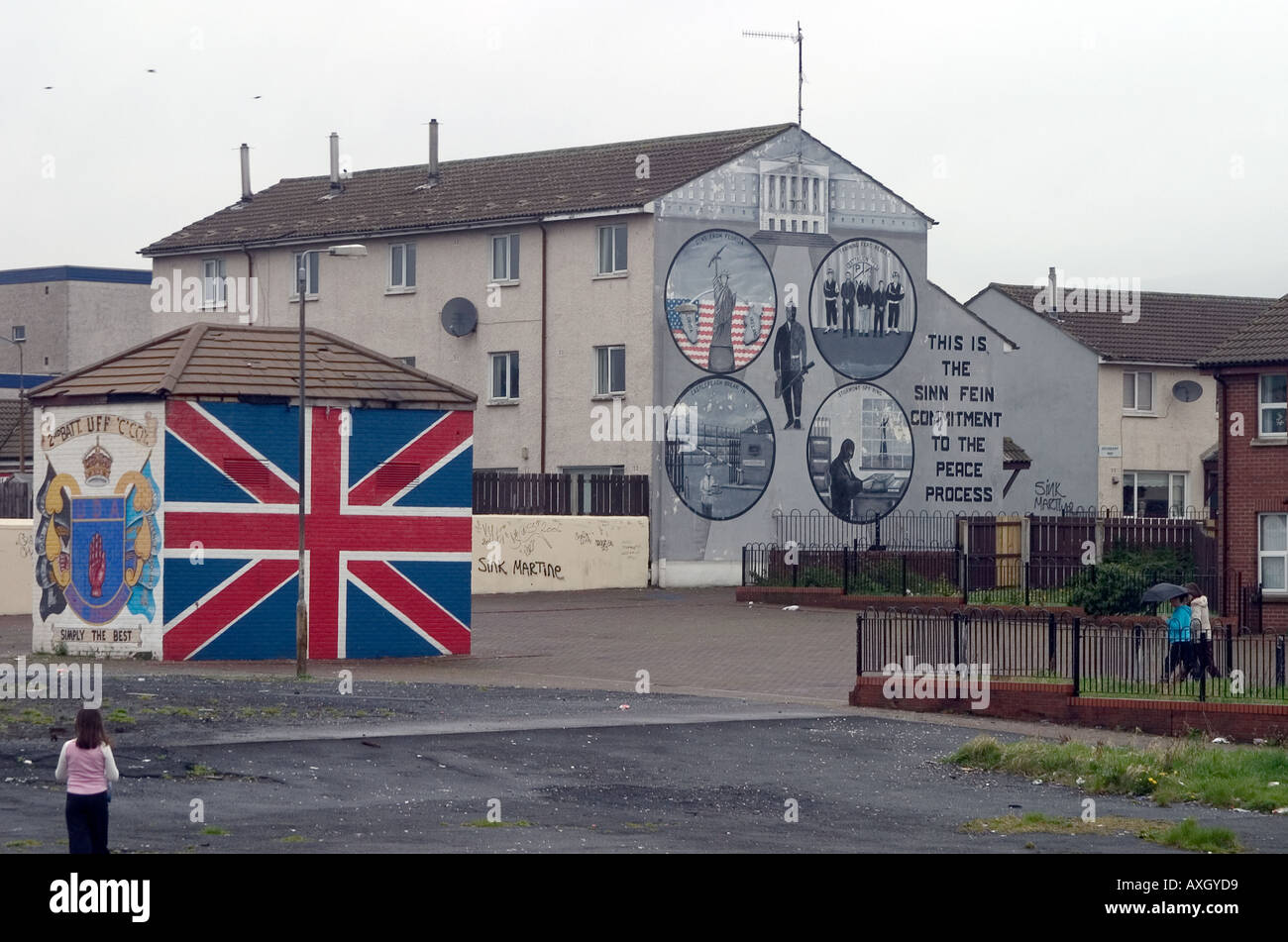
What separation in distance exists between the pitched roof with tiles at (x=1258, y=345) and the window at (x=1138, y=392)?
84.9 feet

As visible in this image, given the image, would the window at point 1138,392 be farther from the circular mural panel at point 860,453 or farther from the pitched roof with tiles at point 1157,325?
the circular mural panel at point 860,453

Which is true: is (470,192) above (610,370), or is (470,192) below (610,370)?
above

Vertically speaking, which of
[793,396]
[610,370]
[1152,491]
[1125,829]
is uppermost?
[610,370]

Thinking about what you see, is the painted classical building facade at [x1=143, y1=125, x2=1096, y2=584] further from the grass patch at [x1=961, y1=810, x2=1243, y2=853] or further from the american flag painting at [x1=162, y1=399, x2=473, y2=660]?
the grass patch at [x1=961, y1=810, x2=1243, y2=853]

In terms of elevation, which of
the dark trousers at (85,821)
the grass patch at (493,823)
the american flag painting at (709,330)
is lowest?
the grass patch at (493,823)

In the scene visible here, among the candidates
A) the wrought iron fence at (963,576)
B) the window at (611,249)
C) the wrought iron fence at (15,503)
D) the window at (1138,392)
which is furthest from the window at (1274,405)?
the window at (1138,392)

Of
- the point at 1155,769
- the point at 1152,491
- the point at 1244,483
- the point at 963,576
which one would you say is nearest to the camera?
the point at 1155,769

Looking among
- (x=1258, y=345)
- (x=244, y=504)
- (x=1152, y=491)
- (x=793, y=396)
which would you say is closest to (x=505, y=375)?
(x=793, y=396)

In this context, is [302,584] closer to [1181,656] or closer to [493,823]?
[1181,656]

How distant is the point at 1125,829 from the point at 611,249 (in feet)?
106

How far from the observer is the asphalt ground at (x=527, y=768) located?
14078mm

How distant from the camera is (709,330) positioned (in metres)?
46.2

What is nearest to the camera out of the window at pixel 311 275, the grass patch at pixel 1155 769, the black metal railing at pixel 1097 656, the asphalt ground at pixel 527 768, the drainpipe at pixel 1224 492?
the asphalt ground at pixel 527 768

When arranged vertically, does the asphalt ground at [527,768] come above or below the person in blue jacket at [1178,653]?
below
